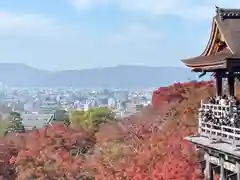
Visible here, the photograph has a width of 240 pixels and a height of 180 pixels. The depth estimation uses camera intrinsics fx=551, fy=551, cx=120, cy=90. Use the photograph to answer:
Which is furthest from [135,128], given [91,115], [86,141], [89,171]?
[91,115]

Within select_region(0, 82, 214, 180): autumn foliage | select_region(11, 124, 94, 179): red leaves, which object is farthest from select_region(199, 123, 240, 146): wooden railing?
select_region(11, 124, 94, 179): red leaves

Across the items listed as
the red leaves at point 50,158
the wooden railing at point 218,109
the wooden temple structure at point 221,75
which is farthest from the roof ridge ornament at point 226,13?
the red leaves at point 50,158

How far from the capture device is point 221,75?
507 inches

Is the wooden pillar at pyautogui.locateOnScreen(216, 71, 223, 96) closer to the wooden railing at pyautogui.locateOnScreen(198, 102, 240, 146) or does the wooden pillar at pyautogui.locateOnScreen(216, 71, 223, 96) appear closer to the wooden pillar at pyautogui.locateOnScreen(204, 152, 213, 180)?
the wooden railing at pyautogui.locateOnScreen(198, 102, 240, 146)

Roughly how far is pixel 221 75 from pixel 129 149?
52.4 ft

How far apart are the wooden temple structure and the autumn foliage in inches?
196

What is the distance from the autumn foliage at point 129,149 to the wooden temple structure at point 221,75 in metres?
4.97

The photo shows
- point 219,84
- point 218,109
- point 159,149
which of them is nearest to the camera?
point 218,109

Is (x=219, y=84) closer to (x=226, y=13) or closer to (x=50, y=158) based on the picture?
(x=226, y=13)

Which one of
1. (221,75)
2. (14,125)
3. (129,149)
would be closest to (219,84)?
(221,75)

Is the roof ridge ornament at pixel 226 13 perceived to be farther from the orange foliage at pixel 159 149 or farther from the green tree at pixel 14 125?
the green tree at pixel 14 125

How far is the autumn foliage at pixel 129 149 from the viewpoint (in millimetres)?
21547

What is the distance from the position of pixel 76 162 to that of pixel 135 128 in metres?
6.34

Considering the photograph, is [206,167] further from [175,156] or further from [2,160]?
[2,160]
